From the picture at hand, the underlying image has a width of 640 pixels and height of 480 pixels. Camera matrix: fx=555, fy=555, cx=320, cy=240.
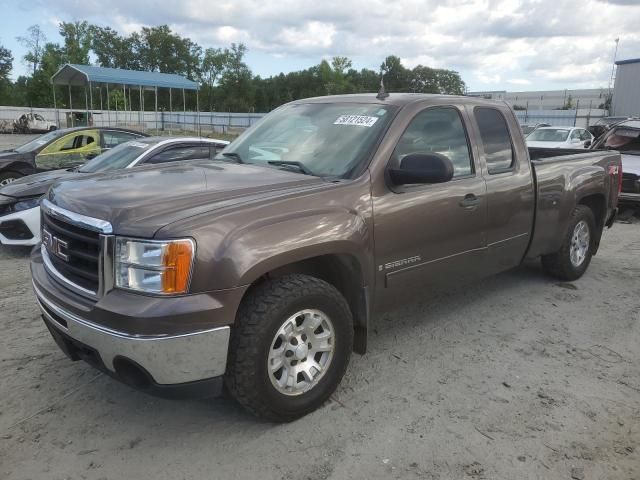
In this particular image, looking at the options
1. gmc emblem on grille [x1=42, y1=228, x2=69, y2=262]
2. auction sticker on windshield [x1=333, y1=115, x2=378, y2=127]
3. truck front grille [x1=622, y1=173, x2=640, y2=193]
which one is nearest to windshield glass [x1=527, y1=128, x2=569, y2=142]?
truck front grille [x1=622, y1=173, x2=640, y2=193]

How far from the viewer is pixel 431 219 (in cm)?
382

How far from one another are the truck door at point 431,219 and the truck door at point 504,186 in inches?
6.2

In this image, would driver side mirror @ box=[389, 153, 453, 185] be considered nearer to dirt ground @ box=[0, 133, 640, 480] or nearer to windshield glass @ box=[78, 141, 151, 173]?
dirt ground @ box=[0, 133, 640, 480]

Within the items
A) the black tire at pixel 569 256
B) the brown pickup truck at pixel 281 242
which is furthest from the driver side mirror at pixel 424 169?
the black tire at pixel 569 256

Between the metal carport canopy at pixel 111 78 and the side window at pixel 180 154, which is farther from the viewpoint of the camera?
the metal carport canopy at pixel 111 78

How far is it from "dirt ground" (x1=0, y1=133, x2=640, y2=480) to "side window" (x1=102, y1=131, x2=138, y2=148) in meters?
6.02

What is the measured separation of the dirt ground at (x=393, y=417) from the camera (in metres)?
2.83

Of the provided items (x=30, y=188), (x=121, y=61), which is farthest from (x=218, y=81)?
(x=30, y=188)

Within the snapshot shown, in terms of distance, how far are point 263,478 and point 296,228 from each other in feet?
4.19

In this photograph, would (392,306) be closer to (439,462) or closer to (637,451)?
(439,462)

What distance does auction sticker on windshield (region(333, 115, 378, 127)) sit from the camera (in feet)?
12.5

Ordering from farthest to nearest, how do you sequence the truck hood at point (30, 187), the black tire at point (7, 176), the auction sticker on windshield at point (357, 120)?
the black tire at point (7, 176) → the truck hood at point (30, 187) → the auction sticker on windshield at point (357, 120)

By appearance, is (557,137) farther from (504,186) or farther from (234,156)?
(234,156)

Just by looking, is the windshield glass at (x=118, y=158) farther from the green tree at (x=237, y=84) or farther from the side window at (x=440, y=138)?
the green tree at (x=237, y=84)
